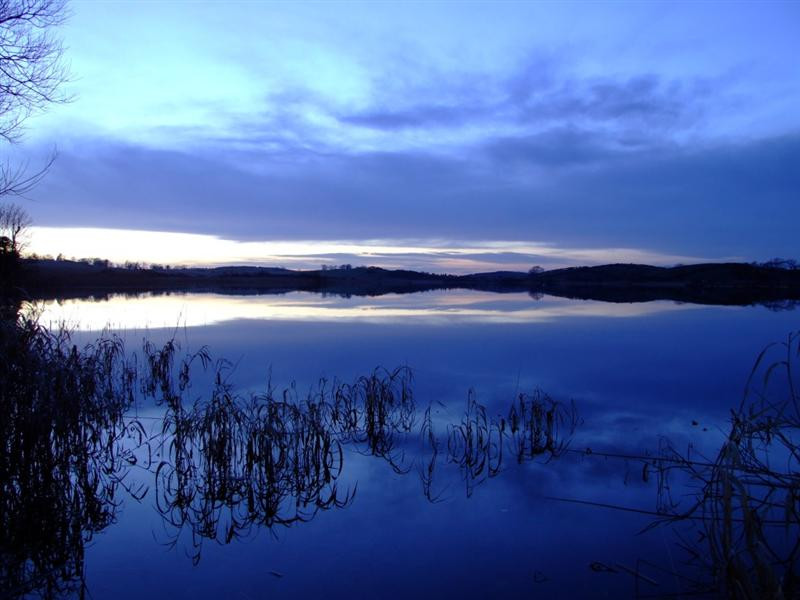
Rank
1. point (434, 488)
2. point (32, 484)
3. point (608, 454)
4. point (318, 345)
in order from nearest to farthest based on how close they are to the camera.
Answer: point (32, 484), point (434, 488), point (608, 454), point (318, 345)

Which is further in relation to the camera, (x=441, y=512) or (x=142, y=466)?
(x=142, y=466)

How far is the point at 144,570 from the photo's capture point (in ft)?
13.4

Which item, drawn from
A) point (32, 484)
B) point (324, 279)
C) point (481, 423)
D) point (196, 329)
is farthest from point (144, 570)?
point (324, 279)

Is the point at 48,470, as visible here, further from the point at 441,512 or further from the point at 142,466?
the point at 441,512

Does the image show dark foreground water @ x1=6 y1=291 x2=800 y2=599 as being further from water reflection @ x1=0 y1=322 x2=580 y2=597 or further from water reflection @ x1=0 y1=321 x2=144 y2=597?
water reflection @ x1=0 y1=321 x2=144 y2=597

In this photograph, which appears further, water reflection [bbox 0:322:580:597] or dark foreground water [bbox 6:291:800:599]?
water reflection [bbox 0:322:580:597]

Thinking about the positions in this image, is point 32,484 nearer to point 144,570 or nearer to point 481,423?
point 144,570

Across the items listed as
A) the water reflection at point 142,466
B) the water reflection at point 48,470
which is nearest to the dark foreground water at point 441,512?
the water reflection at point 142,466

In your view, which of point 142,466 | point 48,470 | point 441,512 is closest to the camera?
point 441,512

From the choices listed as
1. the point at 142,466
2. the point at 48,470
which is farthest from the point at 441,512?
the point at 48,470

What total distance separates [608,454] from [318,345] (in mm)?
11420

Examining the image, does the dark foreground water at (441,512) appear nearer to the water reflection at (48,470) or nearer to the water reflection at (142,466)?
the water reflection at (142,466)

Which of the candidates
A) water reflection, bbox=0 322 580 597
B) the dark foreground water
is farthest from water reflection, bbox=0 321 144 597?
the dark foreground water

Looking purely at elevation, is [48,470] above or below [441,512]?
above
